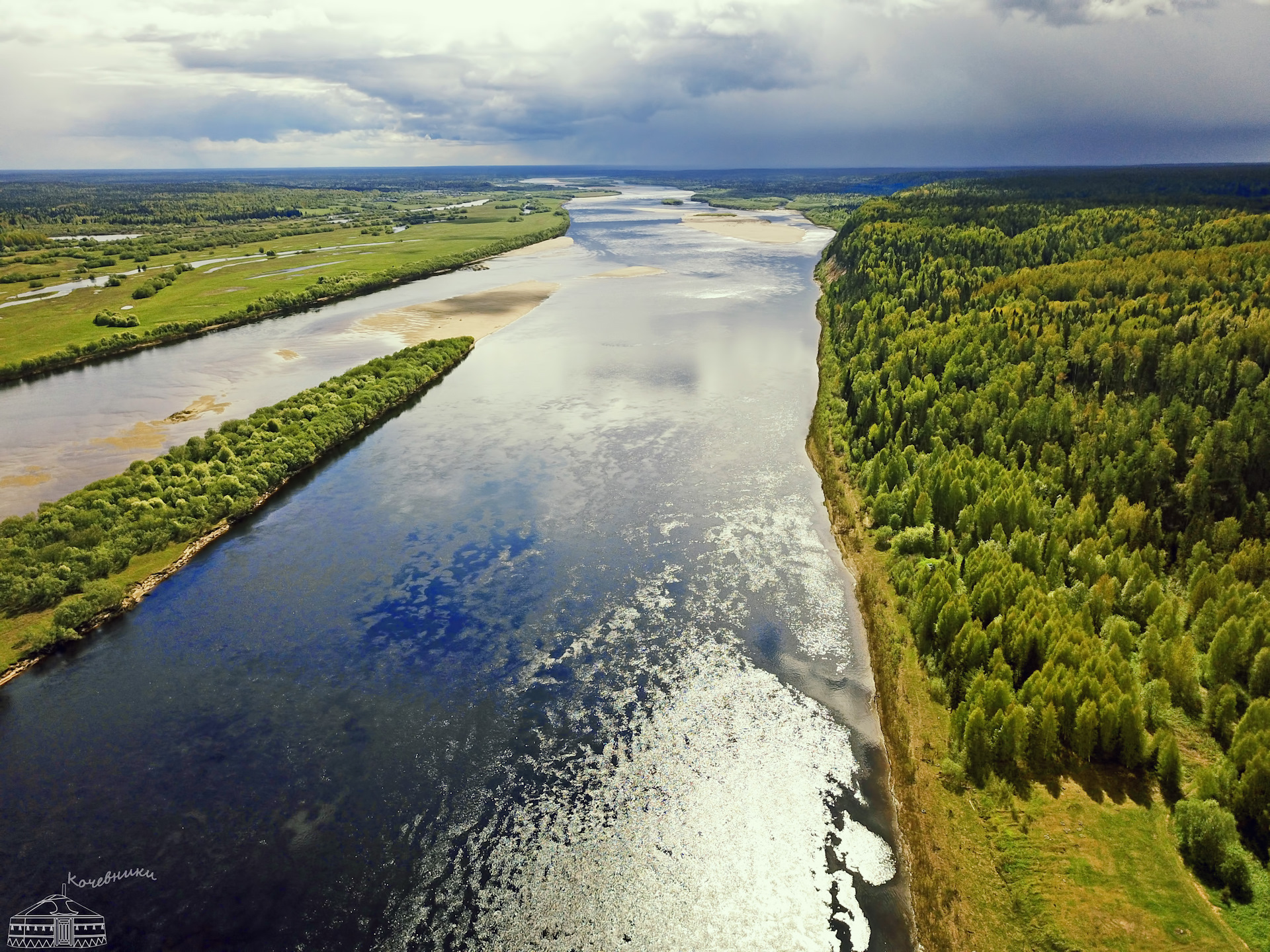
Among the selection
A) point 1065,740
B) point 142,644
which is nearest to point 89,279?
point 142,644

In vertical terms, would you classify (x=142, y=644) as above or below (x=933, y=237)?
below

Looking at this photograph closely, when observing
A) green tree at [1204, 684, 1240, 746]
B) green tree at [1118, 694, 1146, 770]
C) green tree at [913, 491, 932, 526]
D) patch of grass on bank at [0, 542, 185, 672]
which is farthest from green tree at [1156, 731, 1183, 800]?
patch of grass on bank at [0, 542, 185, 672]

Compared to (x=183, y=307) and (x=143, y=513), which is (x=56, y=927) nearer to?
(x=143, y=513)

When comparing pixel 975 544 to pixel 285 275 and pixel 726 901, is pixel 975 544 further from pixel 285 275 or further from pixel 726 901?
pixel 285 275

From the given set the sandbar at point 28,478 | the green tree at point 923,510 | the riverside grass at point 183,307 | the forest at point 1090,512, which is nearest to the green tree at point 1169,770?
the forest at point 1090,512

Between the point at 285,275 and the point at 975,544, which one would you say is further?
the point at 285,275

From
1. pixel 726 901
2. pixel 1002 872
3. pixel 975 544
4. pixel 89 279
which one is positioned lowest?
pixel 726 901

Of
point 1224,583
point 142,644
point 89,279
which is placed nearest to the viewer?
point 1224,583
